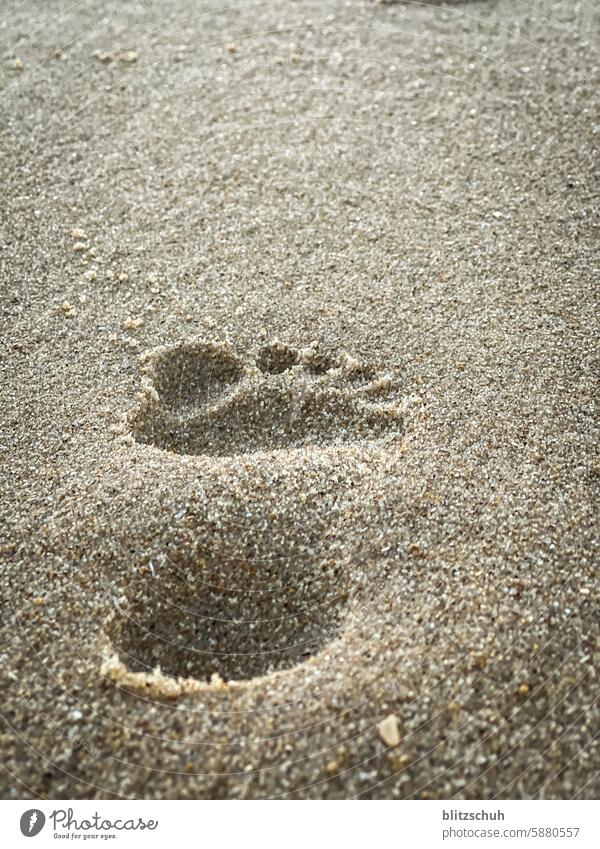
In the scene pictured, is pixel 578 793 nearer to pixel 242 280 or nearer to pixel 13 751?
pixel 13 751

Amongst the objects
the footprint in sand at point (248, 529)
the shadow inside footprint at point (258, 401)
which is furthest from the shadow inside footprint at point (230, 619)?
the shadow inside footprint at point (258, 401)

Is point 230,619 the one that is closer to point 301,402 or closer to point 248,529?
point 248,529

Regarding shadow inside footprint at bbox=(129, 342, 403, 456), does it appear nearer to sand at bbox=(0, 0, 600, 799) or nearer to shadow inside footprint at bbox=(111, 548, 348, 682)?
sand at bbox=(0, 0, 600, 799)

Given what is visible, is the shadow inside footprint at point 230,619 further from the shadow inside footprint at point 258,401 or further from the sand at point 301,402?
the shadow inside footprint at point 258,401

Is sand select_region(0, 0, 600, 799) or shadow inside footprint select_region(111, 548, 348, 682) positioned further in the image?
shadow inside footprint select_region(111, 548, 348, 682)

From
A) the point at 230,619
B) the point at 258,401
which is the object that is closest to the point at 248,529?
the point at 230,619

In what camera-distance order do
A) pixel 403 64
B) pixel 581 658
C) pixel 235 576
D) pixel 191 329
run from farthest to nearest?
pixel 403 64 < pixel 191 329 < pixel 235 576 < pixel 581 658

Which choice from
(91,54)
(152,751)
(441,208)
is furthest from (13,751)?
(91,54)

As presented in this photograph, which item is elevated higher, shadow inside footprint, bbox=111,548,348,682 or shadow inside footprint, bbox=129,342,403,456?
shadow inside footprint, bbox=129,342,403,456

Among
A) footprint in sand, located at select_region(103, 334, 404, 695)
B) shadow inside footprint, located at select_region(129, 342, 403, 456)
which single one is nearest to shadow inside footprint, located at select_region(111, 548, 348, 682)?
footprint in sand, located at select_region(103, 334, 404, 695)
